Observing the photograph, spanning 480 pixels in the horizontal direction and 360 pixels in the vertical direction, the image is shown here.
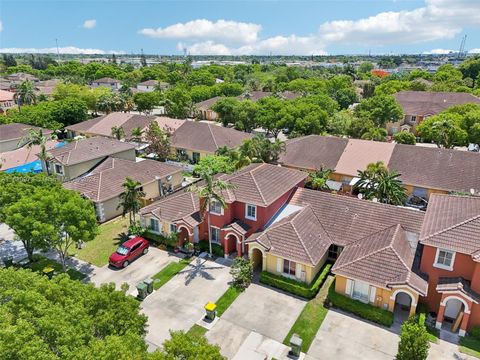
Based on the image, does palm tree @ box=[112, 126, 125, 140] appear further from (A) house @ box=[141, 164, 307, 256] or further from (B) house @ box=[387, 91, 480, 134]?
(B) house @ box=[387, 91, 480, 134]

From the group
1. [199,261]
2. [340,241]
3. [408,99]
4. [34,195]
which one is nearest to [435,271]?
[340,241]

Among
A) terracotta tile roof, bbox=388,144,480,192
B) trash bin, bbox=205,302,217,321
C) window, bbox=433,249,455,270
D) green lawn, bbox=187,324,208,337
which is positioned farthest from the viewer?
terracotta tile roof, bbox=388,144,480,192

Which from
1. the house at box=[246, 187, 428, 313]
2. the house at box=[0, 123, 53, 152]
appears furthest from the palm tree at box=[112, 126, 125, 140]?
the house at box=[246, 187, 428, 313]

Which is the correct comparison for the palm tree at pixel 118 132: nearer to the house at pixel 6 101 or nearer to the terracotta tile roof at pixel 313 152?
the terracotta tile roof at pixel 313 152

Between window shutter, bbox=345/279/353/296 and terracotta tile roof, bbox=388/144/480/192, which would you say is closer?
window shutter, bbox=345/279/353/296

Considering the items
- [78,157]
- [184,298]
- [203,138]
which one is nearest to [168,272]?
[184,298]
